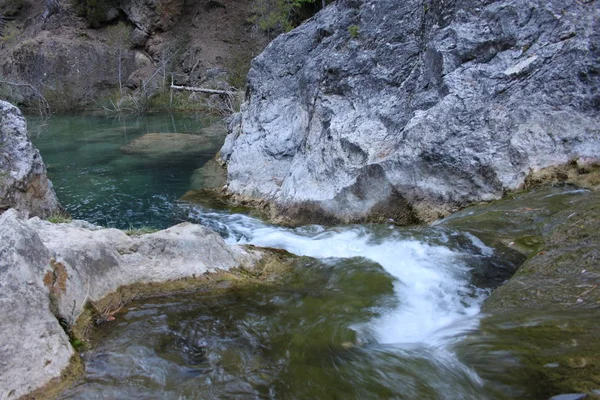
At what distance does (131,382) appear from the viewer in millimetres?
2869

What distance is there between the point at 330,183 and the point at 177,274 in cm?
433

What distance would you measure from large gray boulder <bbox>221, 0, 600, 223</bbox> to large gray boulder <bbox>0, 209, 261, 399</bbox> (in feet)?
10.4

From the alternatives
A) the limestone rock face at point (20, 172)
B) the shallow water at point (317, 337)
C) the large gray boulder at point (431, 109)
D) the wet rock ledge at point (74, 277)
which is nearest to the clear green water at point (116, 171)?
the limestone rock face at point (20, 172)

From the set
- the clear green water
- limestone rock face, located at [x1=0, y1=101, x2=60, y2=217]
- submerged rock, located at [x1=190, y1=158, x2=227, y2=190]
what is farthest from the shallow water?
submerged rock, located at [x1=190, y1=158, x2=227, y2=190]

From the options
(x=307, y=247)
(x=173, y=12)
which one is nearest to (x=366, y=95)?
(x=307, y=247)

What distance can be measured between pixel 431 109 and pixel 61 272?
566cm

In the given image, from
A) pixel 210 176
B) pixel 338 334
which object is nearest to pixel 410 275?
pixel 338 334

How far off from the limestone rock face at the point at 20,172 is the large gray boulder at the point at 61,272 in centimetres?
313

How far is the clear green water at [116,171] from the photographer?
9.38 meters

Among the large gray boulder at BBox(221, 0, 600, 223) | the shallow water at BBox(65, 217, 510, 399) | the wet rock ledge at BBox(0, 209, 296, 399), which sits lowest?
the shallow water at BBox(65, 217, 510, 399)

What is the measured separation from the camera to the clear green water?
9.38 meters

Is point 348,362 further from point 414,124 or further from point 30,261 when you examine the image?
point 414,124

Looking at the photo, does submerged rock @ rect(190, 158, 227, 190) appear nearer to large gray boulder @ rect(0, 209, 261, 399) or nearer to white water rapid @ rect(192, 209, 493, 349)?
white water rapid @ rect(192, 209, 493, 349)

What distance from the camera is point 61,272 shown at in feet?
11.1
